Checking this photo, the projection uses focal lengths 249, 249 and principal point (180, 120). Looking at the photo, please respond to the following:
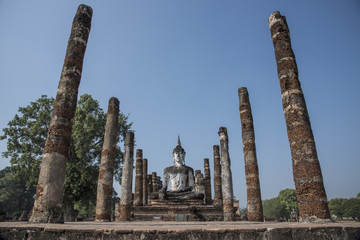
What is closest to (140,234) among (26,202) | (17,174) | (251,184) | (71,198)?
(251,184)

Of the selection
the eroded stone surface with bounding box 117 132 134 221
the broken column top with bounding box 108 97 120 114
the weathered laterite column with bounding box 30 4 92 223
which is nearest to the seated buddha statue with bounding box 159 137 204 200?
the eroded stone surface with bounding box 117 132 134 221

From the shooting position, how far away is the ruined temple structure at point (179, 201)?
14.7 metres

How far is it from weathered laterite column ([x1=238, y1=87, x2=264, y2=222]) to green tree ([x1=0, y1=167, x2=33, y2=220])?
42.9 m

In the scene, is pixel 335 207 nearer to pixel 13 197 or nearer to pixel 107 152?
pixel 107 152

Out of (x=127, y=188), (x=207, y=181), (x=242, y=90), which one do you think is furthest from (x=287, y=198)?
(x=127, y=188)

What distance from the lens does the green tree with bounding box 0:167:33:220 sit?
41.2m

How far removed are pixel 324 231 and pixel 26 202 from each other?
52.4m

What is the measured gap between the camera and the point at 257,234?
3.38 meters

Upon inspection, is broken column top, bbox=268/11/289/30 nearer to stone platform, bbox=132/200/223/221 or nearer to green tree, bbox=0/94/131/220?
stone platform, bbox=132/200/223/221

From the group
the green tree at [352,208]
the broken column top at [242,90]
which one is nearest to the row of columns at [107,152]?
the broken column top at [242,90]

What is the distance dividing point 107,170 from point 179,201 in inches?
318

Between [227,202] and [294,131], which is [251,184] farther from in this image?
[294,131]

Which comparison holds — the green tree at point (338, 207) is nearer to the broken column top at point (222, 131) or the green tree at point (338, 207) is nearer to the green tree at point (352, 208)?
the green tree at point (352, 208)

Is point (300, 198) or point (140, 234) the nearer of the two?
point (140, 234)
